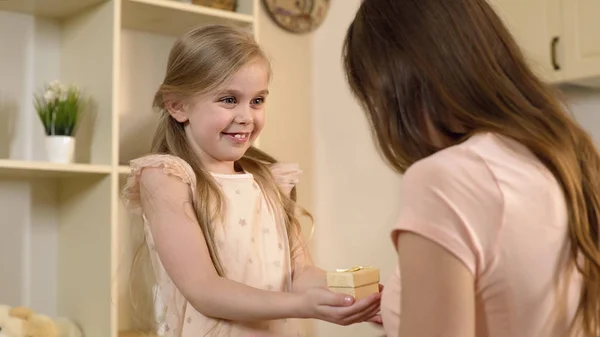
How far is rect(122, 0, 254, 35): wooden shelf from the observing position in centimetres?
197

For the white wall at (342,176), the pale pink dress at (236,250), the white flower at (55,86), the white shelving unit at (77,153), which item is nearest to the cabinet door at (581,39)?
the white wall at (342,176)

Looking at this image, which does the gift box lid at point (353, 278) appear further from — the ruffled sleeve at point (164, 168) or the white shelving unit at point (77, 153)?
the white shelving unit at point (77, 153)

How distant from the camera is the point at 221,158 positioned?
5.02 ft

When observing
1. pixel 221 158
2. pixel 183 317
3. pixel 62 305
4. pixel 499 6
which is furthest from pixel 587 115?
pixel 62 305

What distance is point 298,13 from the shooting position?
262 centimetres

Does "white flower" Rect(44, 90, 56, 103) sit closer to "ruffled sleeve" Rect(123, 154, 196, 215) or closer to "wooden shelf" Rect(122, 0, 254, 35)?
"wooden shelf" Rect(122, 0, 254, 35)

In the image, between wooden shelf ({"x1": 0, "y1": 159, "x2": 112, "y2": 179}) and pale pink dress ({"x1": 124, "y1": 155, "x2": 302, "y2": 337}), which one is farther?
wooden shelf ({"x1": 0, "y1": 159, "x2": 112, "y2": 179})

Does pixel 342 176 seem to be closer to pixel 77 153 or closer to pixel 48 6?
pixel 77 153

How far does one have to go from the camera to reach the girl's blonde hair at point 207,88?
1453mm

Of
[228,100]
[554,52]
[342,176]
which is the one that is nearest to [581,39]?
[554,52]

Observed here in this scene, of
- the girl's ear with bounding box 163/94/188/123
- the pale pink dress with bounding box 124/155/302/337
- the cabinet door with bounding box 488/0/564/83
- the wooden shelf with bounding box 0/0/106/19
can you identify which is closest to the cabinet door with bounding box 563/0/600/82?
the cabinet door with bounding box 488/0/564/83

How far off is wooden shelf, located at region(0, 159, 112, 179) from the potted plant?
0.06 m

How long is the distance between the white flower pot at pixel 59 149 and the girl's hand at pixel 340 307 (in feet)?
2.99

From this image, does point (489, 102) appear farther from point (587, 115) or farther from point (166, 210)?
point (587, 115)
